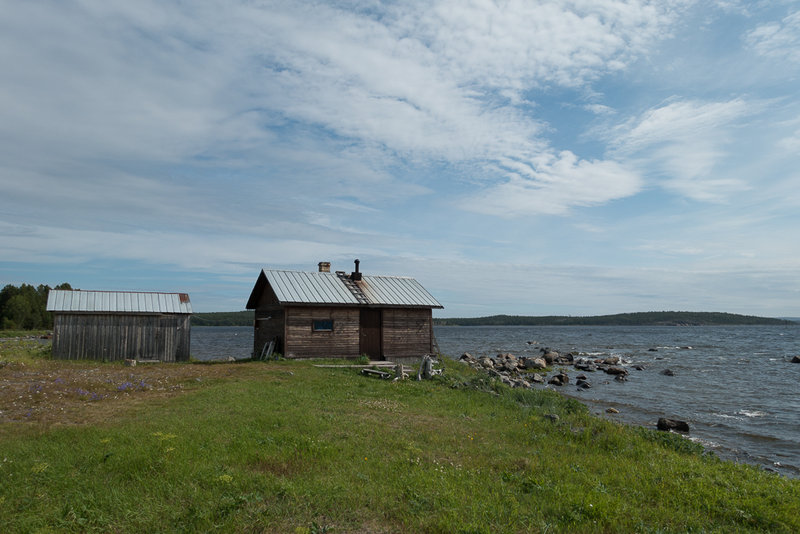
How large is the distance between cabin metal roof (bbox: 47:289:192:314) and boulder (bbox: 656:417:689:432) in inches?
919

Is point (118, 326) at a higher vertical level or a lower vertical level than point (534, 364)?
higher

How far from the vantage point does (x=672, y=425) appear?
17969 mm

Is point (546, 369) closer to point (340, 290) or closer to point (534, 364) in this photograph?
point (534, 364)

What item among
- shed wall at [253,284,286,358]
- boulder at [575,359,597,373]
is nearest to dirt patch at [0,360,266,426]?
shed wall at [253,284,286,358]

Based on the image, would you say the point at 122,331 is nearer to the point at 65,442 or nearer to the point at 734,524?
the point at 65,442

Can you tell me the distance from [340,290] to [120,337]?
11.6 metres

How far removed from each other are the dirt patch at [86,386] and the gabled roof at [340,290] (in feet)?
14.1

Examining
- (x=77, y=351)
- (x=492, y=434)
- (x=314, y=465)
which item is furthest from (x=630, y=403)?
(x=77, y=351)

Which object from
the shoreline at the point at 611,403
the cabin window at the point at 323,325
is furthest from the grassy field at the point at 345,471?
the cabin window at the point at 323,325

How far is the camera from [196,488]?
7434 millimetres

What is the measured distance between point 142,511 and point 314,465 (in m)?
2.74

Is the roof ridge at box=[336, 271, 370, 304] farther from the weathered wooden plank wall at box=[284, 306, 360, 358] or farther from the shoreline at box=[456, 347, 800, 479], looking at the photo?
the shoreline at box=[456, 347, 800, 479]

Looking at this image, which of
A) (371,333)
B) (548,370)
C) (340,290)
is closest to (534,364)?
(548,370)

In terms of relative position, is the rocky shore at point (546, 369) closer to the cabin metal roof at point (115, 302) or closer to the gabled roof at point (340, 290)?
the gabled roof at point (340, 290)
